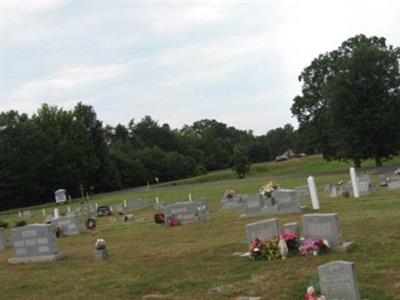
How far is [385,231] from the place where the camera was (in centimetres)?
1569

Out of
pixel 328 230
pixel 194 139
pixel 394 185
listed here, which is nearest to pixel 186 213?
pixel 394 185

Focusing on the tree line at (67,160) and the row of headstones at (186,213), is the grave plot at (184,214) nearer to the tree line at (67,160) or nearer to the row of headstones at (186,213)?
the row of headstones at (186,213)

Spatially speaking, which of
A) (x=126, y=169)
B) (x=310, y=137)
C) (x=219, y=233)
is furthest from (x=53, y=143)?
(x=219, y=233)

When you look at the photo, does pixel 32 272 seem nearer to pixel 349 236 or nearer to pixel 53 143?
pixel 349 236

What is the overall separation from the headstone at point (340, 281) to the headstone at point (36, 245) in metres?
11.1

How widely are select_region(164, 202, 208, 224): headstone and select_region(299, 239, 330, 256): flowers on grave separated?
13369mm

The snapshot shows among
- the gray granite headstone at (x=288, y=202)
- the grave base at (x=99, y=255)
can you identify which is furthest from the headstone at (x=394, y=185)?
the grave base at (x=99, y=255)

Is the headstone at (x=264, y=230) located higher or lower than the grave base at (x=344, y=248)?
higher

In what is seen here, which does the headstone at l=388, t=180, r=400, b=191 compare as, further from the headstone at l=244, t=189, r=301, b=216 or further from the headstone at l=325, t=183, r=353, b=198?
the headstone at l=244, t=189, r=301, b=216

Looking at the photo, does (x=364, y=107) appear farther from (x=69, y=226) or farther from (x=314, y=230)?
(x=314, y=230)

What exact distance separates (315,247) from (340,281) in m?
4.36

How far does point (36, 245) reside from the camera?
19.2 meters

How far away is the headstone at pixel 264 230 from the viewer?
15.2m

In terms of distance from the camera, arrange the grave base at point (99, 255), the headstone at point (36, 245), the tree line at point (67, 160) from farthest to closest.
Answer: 1. the tree line at point (67, 160)
2. the headstone at point (36, 245)
3. the grave base at point (99, 255)
